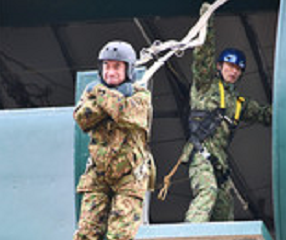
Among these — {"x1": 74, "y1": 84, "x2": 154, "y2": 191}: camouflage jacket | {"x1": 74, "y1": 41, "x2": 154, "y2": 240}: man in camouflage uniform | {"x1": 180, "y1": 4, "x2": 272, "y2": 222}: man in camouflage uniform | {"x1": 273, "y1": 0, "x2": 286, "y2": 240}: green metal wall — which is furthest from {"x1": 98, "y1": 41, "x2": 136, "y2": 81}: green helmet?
{"x1": 180, "y1": 4, "x2": 272, "y2": 222}: man in camouflage uniform

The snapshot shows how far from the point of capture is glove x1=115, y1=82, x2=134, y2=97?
298 inches

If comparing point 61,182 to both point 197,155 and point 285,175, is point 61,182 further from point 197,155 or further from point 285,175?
point 285,175

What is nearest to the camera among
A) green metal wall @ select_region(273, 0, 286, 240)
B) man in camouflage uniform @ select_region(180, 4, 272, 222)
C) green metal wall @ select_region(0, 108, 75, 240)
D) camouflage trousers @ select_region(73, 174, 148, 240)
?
camouflage trousers @ select_region(73, 174, 148, 240)

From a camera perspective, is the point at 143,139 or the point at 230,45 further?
the point at 230,45

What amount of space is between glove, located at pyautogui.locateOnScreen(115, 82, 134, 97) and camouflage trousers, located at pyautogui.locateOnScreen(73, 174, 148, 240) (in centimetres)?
64

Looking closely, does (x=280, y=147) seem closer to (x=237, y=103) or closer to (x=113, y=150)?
(x=113, y=150)

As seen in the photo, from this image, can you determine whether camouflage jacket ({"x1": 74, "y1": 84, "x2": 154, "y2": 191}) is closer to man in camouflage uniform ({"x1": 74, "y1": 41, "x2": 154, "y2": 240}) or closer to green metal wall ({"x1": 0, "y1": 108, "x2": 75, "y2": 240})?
man in camouflage uniform ({"x1": 74, "y1": 41, "x2": 154, "y2": 240})

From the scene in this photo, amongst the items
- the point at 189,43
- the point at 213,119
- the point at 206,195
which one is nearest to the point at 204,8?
the point at 189,43

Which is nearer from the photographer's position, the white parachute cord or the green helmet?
the green helmet

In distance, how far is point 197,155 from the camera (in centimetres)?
1069

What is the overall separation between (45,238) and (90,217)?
9.74 ft

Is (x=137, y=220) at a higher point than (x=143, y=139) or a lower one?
lower

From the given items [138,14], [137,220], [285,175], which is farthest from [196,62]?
[137,220]

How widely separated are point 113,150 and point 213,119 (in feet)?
11.1
